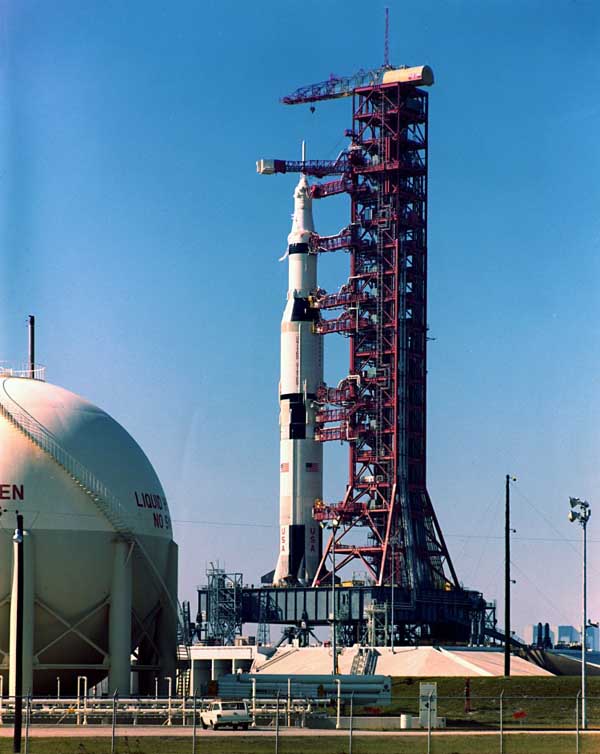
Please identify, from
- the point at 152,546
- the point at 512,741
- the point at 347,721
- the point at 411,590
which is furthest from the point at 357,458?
the point at 512,741

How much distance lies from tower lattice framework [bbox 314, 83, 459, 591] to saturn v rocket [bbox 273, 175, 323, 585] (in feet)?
5.15

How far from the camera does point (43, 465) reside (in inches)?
2739

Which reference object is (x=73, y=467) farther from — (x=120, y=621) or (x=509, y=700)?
(x=509, y=700)

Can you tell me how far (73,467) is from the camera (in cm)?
7006

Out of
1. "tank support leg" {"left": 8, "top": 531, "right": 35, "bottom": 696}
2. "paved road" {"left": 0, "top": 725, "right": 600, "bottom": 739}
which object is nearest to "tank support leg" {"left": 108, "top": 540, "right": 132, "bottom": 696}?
"tank support leg" {"left": 8, "top": 531, "right": 35, "bottom": 696}

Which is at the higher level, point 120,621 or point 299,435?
point 299,435

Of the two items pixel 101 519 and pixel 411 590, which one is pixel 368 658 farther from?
pixel 101 519

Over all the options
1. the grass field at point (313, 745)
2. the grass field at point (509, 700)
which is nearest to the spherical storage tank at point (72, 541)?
the grass field at point (509, 700)

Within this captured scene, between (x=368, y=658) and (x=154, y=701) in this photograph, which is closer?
(x=154, y=701)

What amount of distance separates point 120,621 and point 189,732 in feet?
43.7

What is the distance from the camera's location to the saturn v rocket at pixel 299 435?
424 ft

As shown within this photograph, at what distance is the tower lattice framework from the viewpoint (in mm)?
126250

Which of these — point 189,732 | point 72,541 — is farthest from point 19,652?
point 72,541

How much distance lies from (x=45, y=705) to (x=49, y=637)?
182 inches
